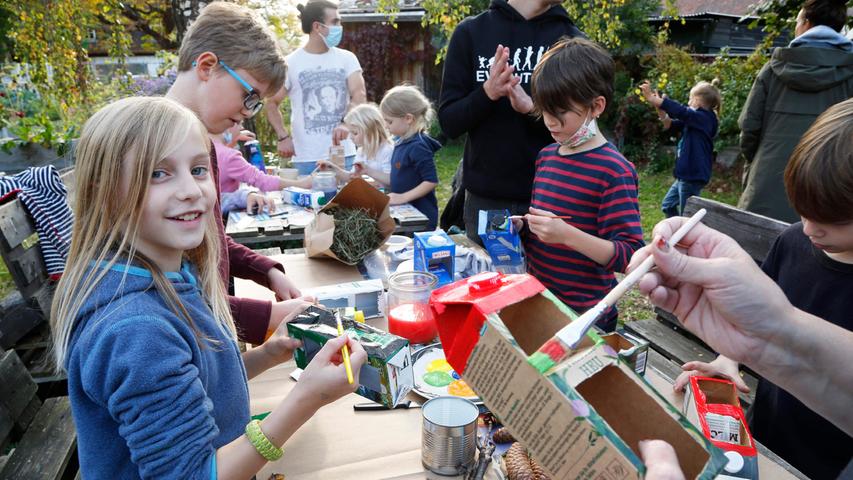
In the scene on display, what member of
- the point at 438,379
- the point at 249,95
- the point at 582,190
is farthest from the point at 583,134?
the point at 249,95

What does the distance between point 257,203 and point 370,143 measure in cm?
134

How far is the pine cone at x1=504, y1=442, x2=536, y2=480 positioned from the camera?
3.81 ft

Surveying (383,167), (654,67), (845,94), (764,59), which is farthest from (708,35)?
(383,167)

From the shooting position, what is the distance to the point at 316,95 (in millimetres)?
4832

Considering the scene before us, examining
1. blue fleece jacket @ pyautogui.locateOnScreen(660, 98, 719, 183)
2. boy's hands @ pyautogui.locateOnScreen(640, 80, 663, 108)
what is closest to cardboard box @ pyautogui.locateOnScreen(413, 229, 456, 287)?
boy's hands @ pyautogui.locateOnScreen(640, 80, 663, 108)

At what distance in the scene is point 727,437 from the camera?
124cm

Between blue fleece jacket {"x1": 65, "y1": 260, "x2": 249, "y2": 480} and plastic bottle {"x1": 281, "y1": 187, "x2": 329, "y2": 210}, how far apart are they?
2722mm

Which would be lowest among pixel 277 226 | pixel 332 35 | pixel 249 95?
pixel 277 226

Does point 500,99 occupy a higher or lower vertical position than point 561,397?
higher

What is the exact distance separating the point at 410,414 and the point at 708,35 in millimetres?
14712

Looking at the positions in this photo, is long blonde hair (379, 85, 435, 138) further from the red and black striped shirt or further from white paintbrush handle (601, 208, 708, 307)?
white paintbrush handle (601, 208, 708, 307)

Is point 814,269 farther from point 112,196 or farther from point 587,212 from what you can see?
point 112,196

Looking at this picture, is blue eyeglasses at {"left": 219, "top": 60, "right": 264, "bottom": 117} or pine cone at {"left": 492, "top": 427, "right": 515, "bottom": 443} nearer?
pine cone at {"left": 492, "top": 427, "right": 515, "bottom": 443}

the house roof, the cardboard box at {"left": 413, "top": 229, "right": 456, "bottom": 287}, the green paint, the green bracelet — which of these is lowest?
the green paint
